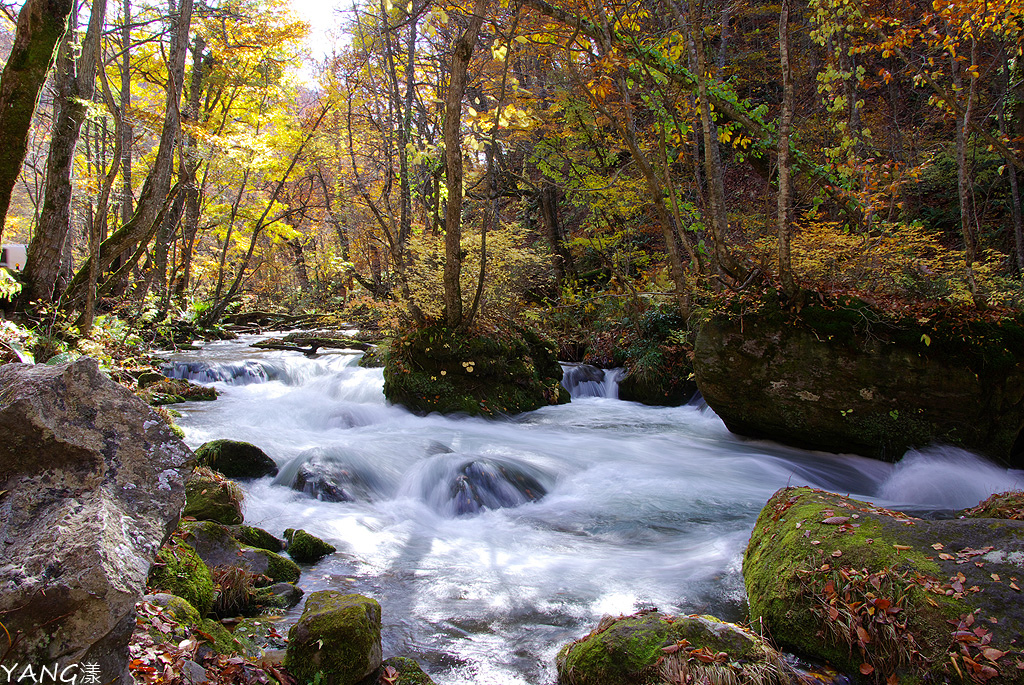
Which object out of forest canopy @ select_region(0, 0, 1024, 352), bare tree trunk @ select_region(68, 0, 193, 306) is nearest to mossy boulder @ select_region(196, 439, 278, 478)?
forest canopy @ select_region(0, 0, 1024, 352)

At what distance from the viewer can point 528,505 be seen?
6.67m

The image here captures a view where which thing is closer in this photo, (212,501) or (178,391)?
(212,501)

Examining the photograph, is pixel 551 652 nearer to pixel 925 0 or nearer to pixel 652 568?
pixel 652 568

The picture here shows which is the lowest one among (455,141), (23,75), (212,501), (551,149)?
(212,501)

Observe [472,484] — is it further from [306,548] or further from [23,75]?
[23,75]

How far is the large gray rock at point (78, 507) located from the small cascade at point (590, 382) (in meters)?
9.69

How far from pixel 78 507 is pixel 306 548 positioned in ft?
9.70

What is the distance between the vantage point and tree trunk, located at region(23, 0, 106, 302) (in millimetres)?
8312

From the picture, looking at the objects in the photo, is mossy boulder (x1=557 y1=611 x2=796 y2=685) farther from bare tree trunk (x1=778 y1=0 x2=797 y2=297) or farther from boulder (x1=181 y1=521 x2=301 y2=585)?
bare tree trunk (x1=778 y1=0 x2=797 y2=297)

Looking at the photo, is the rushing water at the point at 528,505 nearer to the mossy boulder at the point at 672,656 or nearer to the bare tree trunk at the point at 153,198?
the mossy boulder at the point at 672,656

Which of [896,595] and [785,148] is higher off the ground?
[785,148]

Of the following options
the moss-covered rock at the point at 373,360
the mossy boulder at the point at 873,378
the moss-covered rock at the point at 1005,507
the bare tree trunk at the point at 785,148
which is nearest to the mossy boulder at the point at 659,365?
the mossy boulder at the point at 873,378

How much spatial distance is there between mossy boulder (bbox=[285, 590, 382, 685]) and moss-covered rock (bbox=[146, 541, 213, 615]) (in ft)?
2.67

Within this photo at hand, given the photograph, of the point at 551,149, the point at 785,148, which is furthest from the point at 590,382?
the point at 785,148
